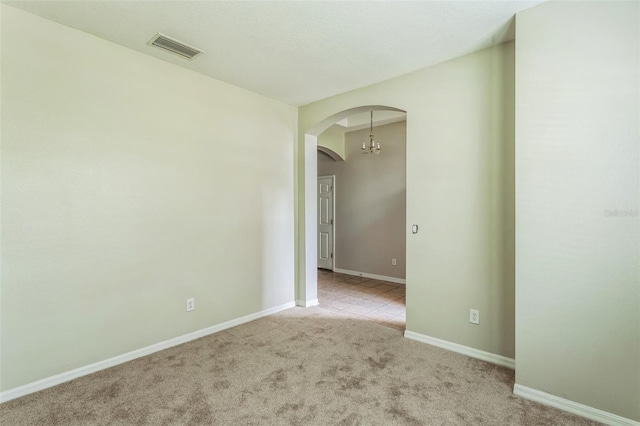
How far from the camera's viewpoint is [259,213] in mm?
3750

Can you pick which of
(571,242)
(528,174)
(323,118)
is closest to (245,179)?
(323,118)

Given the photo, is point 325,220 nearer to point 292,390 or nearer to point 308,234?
point 308,234

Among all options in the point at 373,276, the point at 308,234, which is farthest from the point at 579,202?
the point at 373,276

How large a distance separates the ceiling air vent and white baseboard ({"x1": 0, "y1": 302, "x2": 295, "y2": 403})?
8.61 ft

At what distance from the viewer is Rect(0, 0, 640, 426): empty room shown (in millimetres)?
1928

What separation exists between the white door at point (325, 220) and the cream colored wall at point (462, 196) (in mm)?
3284

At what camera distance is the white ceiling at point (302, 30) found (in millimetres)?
2102

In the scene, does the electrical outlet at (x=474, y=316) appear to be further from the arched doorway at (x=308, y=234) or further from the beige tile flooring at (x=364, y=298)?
the arched doorway at (x=308, y=234)

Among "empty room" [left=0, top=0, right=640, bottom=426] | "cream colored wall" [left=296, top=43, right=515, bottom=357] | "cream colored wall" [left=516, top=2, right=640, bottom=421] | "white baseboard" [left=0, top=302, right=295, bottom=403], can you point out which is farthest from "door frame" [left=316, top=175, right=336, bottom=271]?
"cream colored wall" [left=516, top=2, right=640, bottom=421]

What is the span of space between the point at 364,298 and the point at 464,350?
6.20ft

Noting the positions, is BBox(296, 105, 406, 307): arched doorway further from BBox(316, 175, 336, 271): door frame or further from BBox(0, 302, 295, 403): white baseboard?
BBox(316, 175, 336, 271): door frame

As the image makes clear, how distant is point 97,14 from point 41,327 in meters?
2.29

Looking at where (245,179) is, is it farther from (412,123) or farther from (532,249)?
(532,249)

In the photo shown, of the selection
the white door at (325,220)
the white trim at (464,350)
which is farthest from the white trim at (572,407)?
the white door at (325,220)
